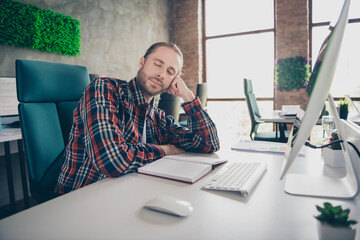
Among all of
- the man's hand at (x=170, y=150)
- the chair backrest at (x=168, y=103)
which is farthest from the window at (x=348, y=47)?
the man's hand at (x=170, y=150)

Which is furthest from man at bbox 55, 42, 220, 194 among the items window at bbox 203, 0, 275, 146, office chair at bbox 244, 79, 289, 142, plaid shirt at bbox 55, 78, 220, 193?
window at bbox 203, 0, 275, 146

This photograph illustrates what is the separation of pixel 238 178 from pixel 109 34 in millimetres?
3958

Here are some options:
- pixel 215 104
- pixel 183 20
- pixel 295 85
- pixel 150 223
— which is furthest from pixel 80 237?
pixel 183 20

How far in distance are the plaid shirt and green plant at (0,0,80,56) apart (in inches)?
88.8

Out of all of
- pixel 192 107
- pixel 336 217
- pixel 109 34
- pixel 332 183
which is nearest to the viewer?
pixel 336 217

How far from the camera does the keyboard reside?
0.72m

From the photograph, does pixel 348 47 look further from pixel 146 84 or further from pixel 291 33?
pixel 146 84

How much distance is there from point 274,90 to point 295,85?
44cm

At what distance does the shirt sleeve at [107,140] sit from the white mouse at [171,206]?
32 cm

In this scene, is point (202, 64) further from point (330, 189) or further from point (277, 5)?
point (330, 189)

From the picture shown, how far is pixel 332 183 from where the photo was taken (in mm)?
776

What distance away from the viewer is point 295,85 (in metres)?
4.60

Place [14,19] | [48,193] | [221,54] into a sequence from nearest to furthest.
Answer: [48,193] → [14,19] → [221,54]

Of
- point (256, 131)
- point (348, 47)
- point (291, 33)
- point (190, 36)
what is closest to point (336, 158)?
point (256, 131)
